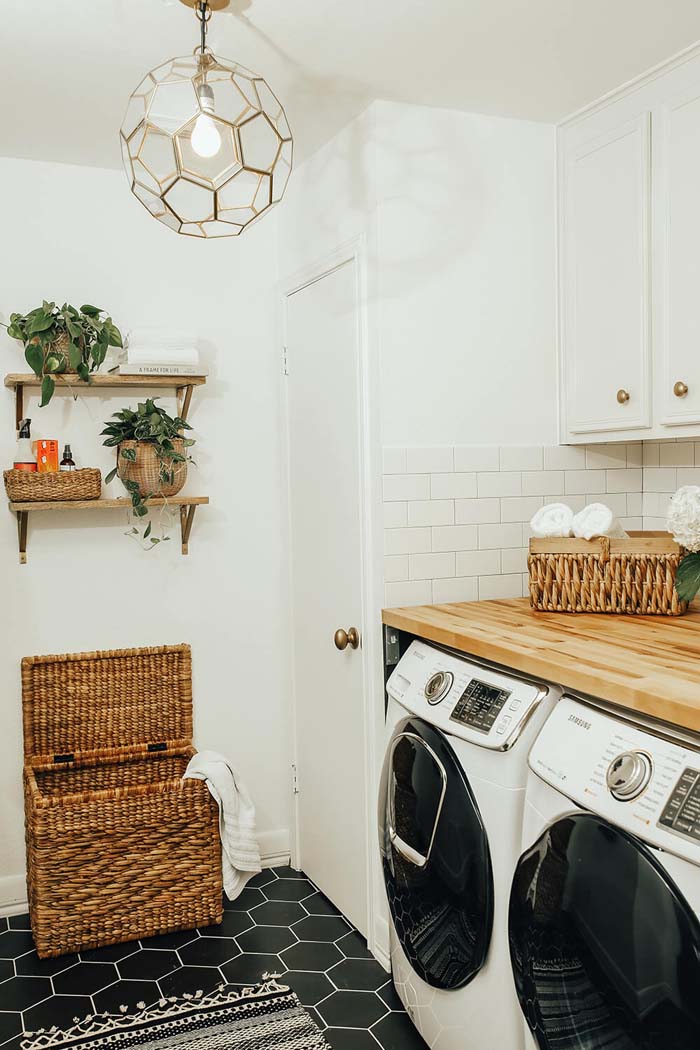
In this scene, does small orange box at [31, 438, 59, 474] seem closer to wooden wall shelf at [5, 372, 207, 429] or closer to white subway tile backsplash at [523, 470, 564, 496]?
wooden wall shelf at [5, 372, 207, 429]

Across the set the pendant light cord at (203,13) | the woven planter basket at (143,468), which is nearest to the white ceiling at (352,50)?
the pendant light cord at (203,13)

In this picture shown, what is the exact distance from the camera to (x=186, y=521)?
3.08 metres

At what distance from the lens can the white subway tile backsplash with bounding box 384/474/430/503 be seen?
2525mm

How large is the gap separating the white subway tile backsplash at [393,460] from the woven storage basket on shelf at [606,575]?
42cm

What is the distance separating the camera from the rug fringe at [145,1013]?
2.22 metres

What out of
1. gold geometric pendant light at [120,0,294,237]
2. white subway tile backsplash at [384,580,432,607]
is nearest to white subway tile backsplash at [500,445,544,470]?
white subway tile backsplash at [384,580,432,607]

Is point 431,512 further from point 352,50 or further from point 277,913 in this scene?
point 277,913

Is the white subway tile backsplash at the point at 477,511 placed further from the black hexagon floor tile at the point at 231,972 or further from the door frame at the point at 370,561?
the black hexagon floor tile at the point at 231,972

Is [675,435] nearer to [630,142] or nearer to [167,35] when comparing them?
[630,142]

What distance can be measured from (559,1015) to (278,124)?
5.70 ft

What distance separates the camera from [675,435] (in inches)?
92.4

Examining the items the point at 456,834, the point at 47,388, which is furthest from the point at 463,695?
the point at 47,388

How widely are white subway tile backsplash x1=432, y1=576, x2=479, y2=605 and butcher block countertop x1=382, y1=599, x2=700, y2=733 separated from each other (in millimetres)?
53

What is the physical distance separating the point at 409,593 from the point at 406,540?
0.49 ft
